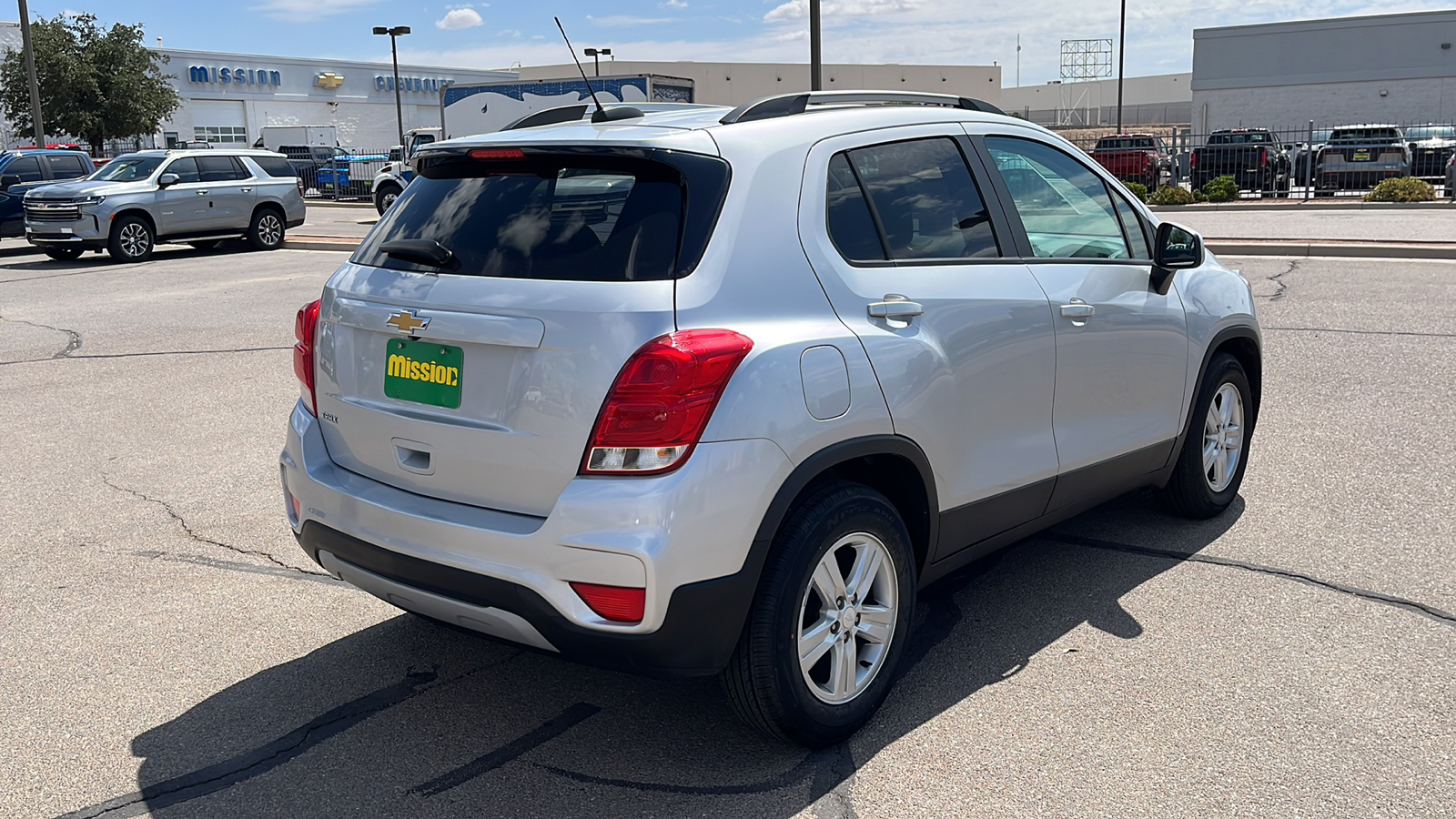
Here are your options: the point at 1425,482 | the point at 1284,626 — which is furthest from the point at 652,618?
the point at 1425,482

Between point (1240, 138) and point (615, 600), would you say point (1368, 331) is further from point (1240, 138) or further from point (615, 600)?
point (1240, 138)

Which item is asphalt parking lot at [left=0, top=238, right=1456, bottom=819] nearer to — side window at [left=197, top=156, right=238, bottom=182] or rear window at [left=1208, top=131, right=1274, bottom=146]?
side window at [left=197, top=156, right=238, bottom=182]

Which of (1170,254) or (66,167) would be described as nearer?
(1170,254)

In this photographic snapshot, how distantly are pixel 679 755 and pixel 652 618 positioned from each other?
25.6 inches

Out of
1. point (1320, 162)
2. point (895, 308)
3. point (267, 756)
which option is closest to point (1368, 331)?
point (895, 308)

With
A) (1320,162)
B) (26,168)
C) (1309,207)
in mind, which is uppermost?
(26,168)

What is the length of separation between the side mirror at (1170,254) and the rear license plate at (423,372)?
111 inches

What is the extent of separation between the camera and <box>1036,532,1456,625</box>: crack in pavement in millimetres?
4309

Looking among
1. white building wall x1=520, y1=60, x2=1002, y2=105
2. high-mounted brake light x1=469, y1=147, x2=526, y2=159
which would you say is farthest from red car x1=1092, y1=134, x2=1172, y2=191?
white building wall x1=520, y1=60, x2=1002, y2=105

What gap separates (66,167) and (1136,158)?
22.7m

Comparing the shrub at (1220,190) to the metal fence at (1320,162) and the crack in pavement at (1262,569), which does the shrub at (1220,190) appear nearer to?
the metal fence at (1320,162)

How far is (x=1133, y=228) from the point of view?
4785mm

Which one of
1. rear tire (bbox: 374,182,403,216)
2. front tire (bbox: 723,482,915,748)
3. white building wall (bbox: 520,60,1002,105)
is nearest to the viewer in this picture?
front tire (bbox: 723,482,915,748)

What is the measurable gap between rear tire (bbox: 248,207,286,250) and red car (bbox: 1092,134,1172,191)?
17.8 metres
